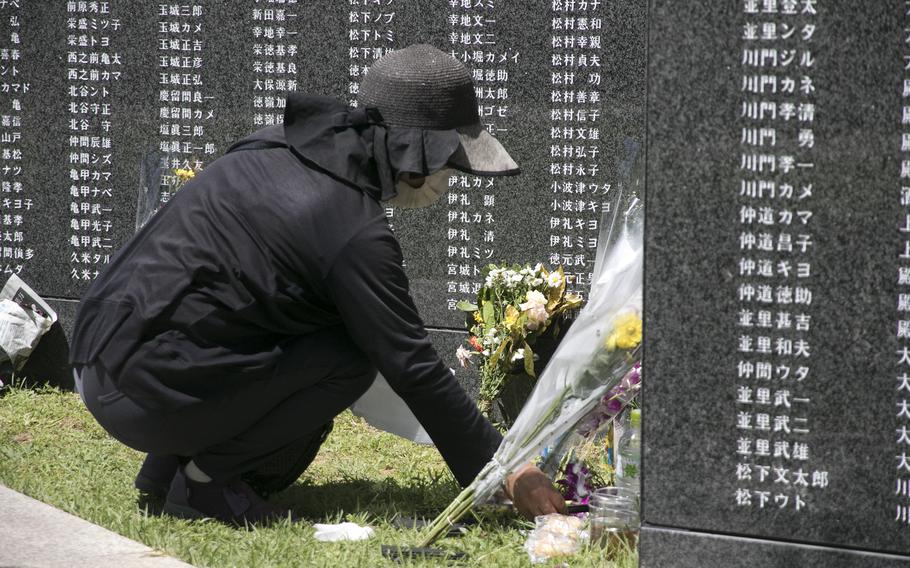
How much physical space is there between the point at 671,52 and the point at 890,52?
45 centimetres

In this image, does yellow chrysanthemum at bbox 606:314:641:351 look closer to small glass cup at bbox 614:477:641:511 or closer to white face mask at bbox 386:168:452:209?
small glass cup at bbox 614:477:641:511

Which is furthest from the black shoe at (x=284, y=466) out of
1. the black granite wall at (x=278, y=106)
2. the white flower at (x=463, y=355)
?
the black granite wall at (x=278, y=106)

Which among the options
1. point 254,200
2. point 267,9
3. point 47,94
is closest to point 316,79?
point 267,9

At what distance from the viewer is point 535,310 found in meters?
4.27

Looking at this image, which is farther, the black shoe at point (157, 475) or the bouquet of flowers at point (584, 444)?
the black shoe at point (157, 475)

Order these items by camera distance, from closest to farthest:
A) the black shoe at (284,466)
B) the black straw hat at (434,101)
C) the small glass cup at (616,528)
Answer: the small glass cup at (616,528)
the black straw hat at (434,101)
the black shoe at (284,466)

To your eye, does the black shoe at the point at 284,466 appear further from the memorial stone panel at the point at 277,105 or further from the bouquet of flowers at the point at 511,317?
the memorial stone panel at the point at 277,105

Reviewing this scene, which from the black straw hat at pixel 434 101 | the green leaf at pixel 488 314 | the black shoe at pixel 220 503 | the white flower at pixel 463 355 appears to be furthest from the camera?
the white flower at pixel 463 355

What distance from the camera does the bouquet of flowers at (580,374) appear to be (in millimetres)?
2973

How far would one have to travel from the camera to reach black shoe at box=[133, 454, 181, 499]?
3508 millimetres

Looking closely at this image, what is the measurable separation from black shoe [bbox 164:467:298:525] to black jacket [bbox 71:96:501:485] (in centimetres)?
29

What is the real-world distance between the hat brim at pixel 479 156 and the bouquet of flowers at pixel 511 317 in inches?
46.8

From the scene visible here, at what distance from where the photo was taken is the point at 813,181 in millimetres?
2455

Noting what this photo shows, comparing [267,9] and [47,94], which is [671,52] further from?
[47,94]
